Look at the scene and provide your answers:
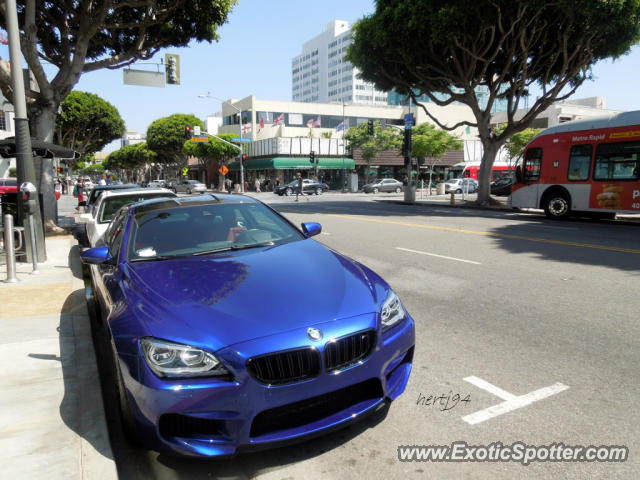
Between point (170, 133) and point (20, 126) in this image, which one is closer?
point (20, 126)

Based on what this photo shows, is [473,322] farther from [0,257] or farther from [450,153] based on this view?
A: [450,153]

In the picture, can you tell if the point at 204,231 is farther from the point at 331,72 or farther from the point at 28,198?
the point at 331,72

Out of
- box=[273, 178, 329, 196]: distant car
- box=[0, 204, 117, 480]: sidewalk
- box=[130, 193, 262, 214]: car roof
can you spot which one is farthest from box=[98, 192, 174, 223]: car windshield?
box=[273, 178, 329, 196]: distant car

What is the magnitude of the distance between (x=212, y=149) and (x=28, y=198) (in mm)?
53862

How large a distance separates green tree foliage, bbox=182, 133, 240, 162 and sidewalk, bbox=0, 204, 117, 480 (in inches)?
2179

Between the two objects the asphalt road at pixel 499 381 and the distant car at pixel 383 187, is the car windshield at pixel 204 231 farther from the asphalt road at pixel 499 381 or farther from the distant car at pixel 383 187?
the distant car at pixel 383 187

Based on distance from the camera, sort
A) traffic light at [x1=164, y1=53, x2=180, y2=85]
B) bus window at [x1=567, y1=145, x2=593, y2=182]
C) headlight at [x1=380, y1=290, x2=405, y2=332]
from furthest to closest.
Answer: traffic light at [x1=164, y1=53, x2=180, y2=85] < bus window at [x1=567, y1=145, x2=593, y2=182] < headlight at [x1=380, y1=290, x2=405, y2=332]

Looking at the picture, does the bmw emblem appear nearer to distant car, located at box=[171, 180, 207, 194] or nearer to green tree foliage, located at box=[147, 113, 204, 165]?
distant car, located at box=[171, 180, 207, 194]

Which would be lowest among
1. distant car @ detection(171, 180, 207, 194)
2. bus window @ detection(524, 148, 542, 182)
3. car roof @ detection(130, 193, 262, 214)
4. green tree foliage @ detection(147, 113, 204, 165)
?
distant car @ detection(171, 180, 207, 194)

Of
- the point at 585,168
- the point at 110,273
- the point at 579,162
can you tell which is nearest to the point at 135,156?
the point at 579,162

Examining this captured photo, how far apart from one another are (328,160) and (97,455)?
5739 cm

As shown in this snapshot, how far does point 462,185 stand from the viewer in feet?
143

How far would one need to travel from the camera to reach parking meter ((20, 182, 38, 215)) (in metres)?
8.23

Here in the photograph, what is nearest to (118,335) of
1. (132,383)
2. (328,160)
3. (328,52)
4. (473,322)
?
(132,383)
